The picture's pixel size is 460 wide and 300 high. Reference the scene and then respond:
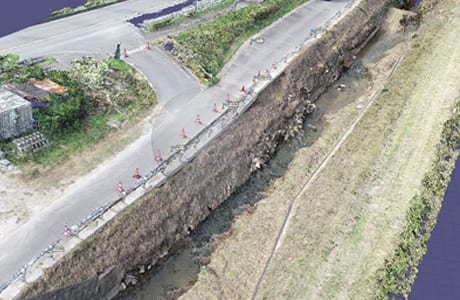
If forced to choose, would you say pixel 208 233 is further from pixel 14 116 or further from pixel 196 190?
pixel 14 116

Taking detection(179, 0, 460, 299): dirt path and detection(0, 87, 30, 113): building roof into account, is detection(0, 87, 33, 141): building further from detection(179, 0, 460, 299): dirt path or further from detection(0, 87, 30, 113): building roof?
detection(179, 0, 460, 299): dirt path

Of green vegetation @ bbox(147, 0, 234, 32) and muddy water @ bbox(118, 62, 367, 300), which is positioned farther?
green vegetation @ bbox(147, 0, 234, 32)

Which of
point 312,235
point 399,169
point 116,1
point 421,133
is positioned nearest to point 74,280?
point 312,235

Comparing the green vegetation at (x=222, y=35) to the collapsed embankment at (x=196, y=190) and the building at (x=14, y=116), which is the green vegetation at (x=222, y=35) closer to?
the collapsed embankment at (x=196, y=190)

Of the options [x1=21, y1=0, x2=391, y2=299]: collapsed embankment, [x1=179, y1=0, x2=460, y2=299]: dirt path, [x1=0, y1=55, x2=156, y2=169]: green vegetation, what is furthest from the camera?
[x1=0, y1=55, x2=156, y2=169]: green vegetation

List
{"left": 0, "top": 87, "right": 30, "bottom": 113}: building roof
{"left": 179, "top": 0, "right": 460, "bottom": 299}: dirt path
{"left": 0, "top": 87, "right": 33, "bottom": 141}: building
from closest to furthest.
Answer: {"left": 179, "top": 0, "right": 460, "bottom": 299}: dirt path
{"left": 0, "top": 87, "right": 33, "bottom": 141}: building
{"left": 0, "top": 87, "right": 30, "bottom": 113}: building roof

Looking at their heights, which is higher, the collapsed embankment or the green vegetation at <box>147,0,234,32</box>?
the green vegetation at <box>147,0,234,32</box>

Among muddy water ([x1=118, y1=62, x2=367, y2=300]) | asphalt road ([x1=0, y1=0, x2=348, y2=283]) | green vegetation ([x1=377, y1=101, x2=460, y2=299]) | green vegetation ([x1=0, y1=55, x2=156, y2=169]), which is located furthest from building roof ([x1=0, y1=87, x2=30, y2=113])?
green vegetation ([x1=377, y1=101, x2=460, y2=299])

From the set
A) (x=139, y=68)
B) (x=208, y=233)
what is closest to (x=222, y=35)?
(x=139, y=68)
